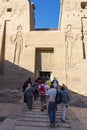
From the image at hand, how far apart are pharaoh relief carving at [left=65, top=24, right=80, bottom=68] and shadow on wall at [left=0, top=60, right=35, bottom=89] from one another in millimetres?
3510

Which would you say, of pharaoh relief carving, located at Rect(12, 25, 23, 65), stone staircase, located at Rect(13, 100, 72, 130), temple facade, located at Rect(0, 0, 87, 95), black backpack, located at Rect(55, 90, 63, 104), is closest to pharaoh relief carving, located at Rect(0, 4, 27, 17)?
temple facade, located at Rect(0, 0, 87, 95)

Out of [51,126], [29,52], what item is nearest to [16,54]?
[29,52]

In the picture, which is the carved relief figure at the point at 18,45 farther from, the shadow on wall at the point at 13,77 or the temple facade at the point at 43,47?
the shadow on wall at the point at 13,77

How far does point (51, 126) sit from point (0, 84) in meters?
15.3

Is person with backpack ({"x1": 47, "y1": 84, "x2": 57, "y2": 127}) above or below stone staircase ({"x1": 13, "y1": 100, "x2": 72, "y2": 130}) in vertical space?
above

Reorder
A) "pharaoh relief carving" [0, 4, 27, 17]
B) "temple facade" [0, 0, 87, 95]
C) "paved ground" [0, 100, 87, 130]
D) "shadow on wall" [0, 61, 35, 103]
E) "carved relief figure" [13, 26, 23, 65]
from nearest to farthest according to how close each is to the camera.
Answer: "paved ground" [0, 100, 87, 130] < "temple facade" [0, 0, 87, 95] < "shadow on wall" [0, 61, 35, 103] < "carved relief figure" [13, 26, 23, 65] < "pharaoh relief carving" [0, 4, 27, 17]

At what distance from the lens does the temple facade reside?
976 inches

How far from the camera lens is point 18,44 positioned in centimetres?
2608

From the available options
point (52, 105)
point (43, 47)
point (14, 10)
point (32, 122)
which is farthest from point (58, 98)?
point (14, 10)

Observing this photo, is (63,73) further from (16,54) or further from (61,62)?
(16,54)

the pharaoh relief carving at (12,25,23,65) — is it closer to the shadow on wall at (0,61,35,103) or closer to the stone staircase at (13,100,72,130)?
the shadow on wall at (0,61,35,103)

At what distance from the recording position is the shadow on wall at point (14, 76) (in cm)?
2502

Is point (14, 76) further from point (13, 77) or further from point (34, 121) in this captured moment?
point (34, 121)

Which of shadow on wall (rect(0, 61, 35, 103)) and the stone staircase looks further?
shadow on wall (rect(0, 61, 35, 103))
